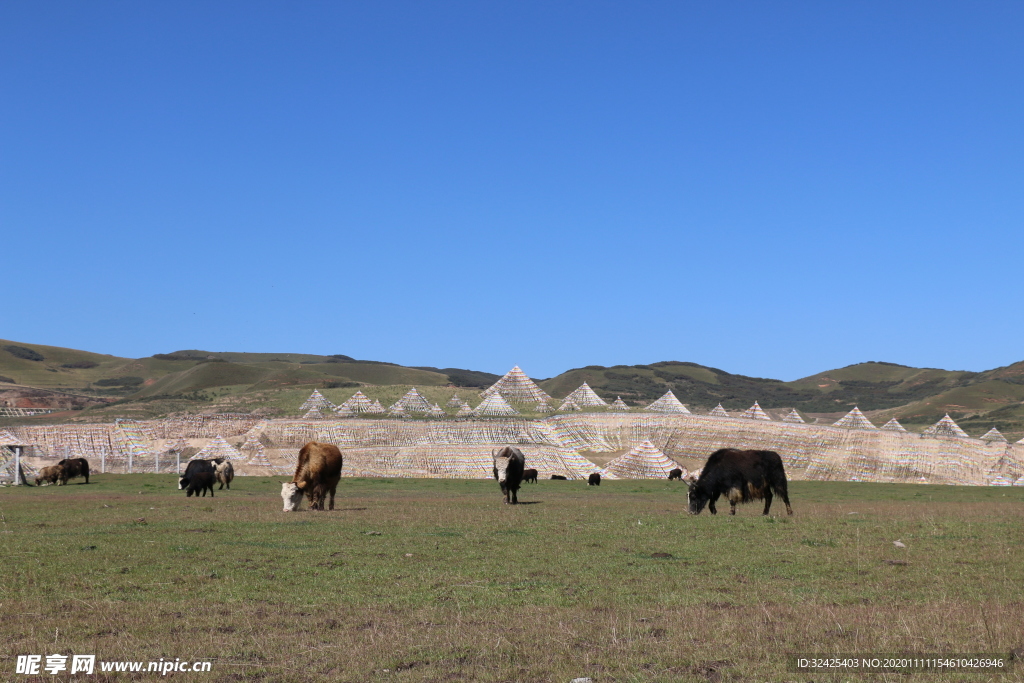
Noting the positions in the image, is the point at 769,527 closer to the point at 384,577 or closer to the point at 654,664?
the point at 384,577

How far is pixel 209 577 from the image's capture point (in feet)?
47.6

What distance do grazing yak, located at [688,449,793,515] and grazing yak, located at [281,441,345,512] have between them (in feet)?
36.3

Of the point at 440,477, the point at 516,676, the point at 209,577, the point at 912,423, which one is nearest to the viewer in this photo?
the point at 516,676

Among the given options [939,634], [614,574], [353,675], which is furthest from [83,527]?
[939,634]

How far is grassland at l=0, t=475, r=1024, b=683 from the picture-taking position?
998cm

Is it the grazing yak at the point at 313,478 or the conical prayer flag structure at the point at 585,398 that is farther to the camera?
the conical prayer flag structure at the point at 585,398

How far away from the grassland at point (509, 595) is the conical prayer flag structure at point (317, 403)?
86.1 metres

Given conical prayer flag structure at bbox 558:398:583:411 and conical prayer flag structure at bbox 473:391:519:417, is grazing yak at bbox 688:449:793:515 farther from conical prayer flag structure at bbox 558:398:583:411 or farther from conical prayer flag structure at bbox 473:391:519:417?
conical prayer flag structure at bbox 558:398:583:411

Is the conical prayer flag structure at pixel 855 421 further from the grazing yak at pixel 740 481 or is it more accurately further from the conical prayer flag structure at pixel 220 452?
the grazing yak at pixel 740 481

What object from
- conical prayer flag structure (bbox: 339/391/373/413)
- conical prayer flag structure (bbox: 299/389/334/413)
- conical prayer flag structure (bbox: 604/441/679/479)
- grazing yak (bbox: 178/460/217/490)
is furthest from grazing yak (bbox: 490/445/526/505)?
conical prayer flag structure (bbox: 299/389/334/413)

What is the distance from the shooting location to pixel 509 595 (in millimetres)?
13352

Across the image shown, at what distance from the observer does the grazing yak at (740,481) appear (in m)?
26.3

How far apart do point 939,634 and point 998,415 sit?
611 ft

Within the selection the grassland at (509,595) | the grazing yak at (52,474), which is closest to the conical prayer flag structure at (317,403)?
the grazing yak at (52,474)
